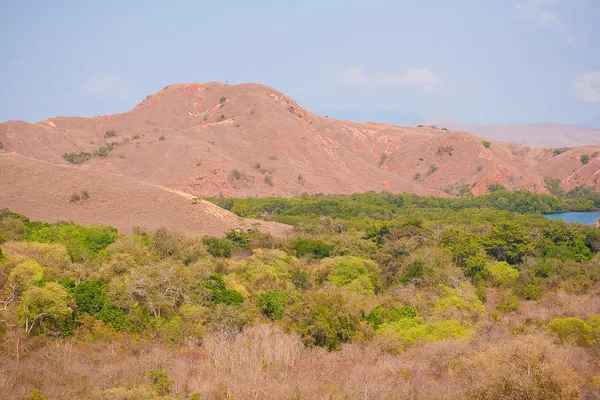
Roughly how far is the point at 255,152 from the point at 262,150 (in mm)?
1250

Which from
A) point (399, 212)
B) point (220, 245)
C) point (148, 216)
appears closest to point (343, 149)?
point (399, 212)

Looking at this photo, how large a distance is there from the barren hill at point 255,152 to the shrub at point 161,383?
121 ft

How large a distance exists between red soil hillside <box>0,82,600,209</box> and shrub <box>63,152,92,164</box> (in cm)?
105

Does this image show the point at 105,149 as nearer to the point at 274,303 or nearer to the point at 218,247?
the point at 218,247

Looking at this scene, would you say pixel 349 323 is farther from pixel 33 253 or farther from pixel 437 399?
pixel 33 253

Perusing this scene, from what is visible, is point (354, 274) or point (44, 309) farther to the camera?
point (354, 274)

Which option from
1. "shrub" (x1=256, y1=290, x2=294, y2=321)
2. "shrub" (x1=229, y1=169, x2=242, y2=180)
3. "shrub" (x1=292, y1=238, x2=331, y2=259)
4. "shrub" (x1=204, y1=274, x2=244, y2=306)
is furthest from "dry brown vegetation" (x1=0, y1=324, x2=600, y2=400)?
"shrub" (x1=229, y1=169, x2=242, y2=180)

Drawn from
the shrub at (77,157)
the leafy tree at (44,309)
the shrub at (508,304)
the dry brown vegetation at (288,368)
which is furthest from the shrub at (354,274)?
the shrub at (77,157)

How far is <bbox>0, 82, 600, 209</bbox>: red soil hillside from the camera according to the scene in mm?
80625

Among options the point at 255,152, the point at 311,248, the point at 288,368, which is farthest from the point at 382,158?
the point at 288,368

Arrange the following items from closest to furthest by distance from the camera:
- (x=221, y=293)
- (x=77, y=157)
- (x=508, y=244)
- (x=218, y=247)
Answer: (x=221, y=293) < (x=218, y=247) < (x=508, y=244) < (x=77, y=157)

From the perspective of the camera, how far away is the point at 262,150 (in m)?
91.2

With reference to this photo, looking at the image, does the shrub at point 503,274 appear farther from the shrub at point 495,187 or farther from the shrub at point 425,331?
the shrub at point 495,187

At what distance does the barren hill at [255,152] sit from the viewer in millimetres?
79062
